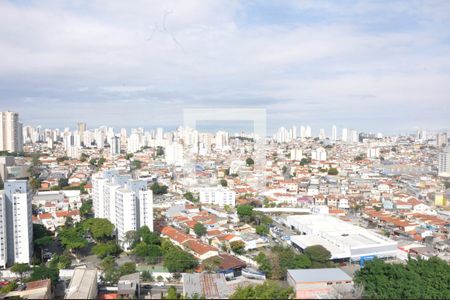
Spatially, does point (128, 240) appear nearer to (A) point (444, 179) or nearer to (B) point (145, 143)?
(A) point (444, 179)

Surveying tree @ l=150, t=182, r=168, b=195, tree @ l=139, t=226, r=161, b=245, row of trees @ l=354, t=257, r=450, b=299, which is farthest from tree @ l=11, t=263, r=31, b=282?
tree @ l=150, t=182, r=168, b=195

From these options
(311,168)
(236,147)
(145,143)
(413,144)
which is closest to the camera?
(236,147)

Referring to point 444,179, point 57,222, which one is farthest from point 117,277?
point 444,179

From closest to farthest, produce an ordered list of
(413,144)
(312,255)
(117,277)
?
1. (117,277)
2. (312,255)
3. (413,144)

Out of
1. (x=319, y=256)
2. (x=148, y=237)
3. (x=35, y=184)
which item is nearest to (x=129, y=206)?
(x=148, y=237)

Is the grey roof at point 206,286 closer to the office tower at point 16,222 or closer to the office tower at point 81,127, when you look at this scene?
the office tower at point 16,222

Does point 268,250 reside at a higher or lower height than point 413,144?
lower

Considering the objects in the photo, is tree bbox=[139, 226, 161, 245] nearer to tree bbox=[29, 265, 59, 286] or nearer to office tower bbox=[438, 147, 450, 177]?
tree bbox=[29, 265, 59, 286]
